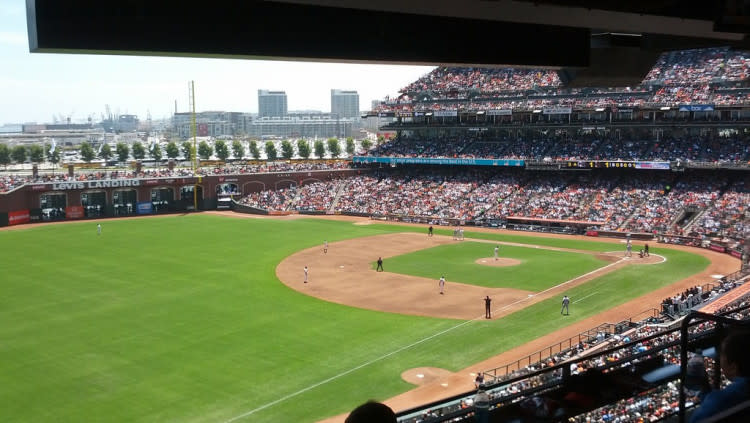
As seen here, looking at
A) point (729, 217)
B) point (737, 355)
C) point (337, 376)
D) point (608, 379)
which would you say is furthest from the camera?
point (729, 217)

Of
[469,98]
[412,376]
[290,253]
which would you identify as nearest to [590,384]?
[412,376]

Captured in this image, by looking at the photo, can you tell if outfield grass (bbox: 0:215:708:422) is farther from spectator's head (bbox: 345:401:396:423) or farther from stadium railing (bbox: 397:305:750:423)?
spectator's head (bbox: 345:401:396:423)

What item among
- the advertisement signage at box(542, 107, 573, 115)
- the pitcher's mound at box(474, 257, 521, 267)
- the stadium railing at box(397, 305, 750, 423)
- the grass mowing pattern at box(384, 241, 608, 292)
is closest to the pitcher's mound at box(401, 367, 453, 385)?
the grass mowing pattern at box(384, 241, 608, 292)

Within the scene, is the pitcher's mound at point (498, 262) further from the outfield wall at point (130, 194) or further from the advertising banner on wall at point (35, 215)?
the advertising banner on wall at point (35, 215)

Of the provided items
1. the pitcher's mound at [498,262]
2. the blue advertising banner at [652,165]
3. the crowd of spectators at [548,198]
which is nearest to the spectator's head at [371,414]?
the pitcher's mound at [498,262]

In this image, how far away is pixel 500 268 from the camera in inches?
1658

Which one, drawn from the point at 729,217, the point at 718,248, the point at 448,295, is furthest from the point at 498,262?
the point at 729,217

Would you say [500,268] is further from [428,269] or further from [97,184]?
[97,184]

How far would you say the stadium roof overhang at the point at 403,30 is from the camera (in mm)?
6031

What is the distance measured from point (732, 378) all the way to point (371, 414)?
2.62m

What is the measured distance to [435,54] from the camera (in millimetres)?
8453

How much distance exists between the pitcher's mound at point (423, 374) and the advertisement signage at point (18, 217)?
55719 millimetres

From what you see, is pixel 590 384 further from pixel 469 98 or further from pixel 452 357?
pixel 469 98

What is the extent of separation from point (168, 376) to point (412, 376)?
29.7 feet
